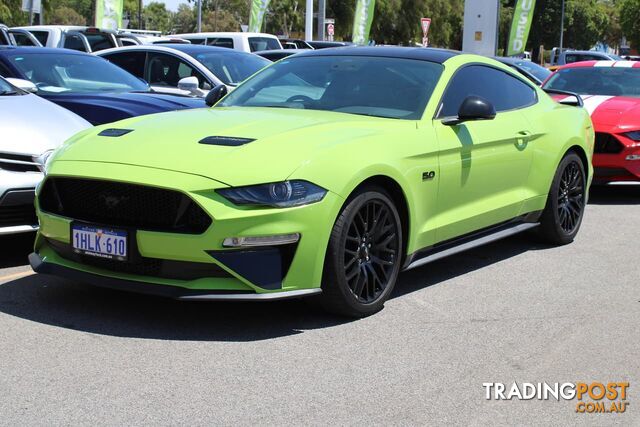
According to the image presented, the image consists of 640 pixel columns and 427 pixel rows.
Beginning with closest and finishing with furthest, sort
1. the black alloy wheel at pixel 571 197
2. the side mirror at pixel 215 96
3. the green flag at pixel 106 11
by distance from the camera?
1. the side mirror at pixel 215 96
2. the black alloy wheel at pixel 571 197
3. the green flag at pixel 106 11

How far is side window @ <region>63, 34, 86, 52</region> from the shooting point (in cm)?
2029

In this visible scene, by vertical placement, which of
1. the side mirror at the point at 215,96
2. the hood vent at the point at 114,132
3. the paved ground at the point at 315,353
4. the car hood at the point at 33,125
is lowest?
the paved ground at the point at 315,353

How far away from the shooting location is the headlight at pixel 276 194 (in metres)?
4.76

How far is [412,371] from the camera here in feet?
Answer: 14.8

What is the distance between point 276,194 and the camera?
4.81 meters

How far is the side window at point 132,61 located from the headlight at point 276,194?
8008 millimetres

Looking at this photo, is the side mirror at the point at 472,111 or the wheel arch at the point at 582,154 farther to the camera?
the wheel arch at the point at 582,154

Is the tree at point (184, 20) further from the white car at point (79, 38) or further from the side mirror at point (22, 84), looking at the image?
the side mirror at point (22, 84)

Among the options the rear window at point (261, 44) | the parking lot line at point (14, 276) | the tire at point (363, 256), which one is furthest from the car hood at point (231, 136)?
the rear window at point (261, 44)

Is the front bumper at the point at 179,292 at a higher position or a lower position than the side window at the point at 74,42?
lower

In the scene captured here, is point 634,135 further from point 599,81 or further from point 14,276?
point 14,276

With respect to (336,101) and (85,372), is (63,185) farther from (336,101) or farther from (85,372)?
(336,101)

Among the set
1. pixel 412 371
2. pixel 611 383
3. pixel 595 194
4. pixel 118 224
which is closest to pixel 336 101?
pixel 118 224

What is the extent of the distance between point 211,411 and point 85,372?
760mm
